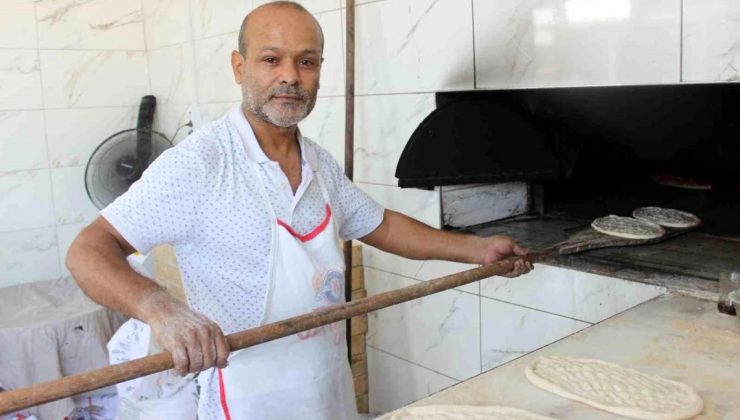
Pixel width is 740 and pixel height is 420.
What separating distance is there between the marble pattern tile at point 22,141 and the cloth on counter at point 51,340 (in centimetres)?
87

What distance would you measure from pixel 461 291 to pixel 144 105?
287 cm

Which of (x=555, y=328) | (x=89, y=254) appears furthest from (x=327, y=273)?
(x=555, y=328)

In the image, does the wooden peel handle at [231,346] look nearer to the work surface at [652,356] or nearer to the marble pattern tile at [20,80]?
the work surface at [652,356]

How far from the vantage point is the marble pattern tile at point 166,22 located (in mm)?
4145

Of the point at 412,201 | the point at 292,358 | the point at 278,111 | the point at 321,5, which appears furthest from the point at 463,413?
the point at 321,5

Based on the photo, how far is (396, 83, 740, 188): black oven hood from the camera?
245 cm

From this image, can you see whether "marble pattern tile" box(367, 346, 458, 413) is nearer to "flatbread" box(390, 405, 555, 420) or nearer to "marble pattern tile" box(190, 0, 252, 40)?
"flatbread" box(390, 405, 555, 420)

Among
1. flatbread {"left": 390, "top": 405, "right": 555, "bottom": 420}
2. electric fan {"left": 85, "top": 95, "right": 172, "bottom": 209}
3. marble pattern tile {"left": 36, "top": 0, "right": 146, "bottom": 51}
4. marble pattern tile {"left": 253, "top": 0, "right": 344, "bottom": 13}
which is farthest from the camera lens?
marble pattern tile {"left": 36, "top": 0, "right": 146, "bottom": 51}

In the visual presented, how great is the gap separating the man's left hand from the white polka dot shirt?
1.70 feet

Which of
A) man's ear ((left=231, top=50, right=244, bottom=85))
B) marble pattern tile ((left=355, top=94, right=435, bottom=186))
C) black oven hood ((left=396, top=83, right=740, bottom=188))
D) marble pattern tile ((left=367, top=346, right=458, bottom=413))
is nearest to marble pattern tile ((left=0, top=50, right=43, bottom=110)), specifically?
marble pattern tile ((left=355, top=94, right=435, bottom=186))

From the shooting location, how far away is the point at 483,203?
8.87 ft

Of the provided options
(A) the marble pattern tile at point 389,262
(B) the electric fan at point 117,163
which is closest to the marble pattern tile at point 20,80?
(B) the electric fan at point 117,163

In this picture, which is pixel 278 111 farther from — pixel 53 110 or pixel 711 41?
pixel 53 110

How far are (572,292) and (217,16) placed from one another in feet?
8.73
